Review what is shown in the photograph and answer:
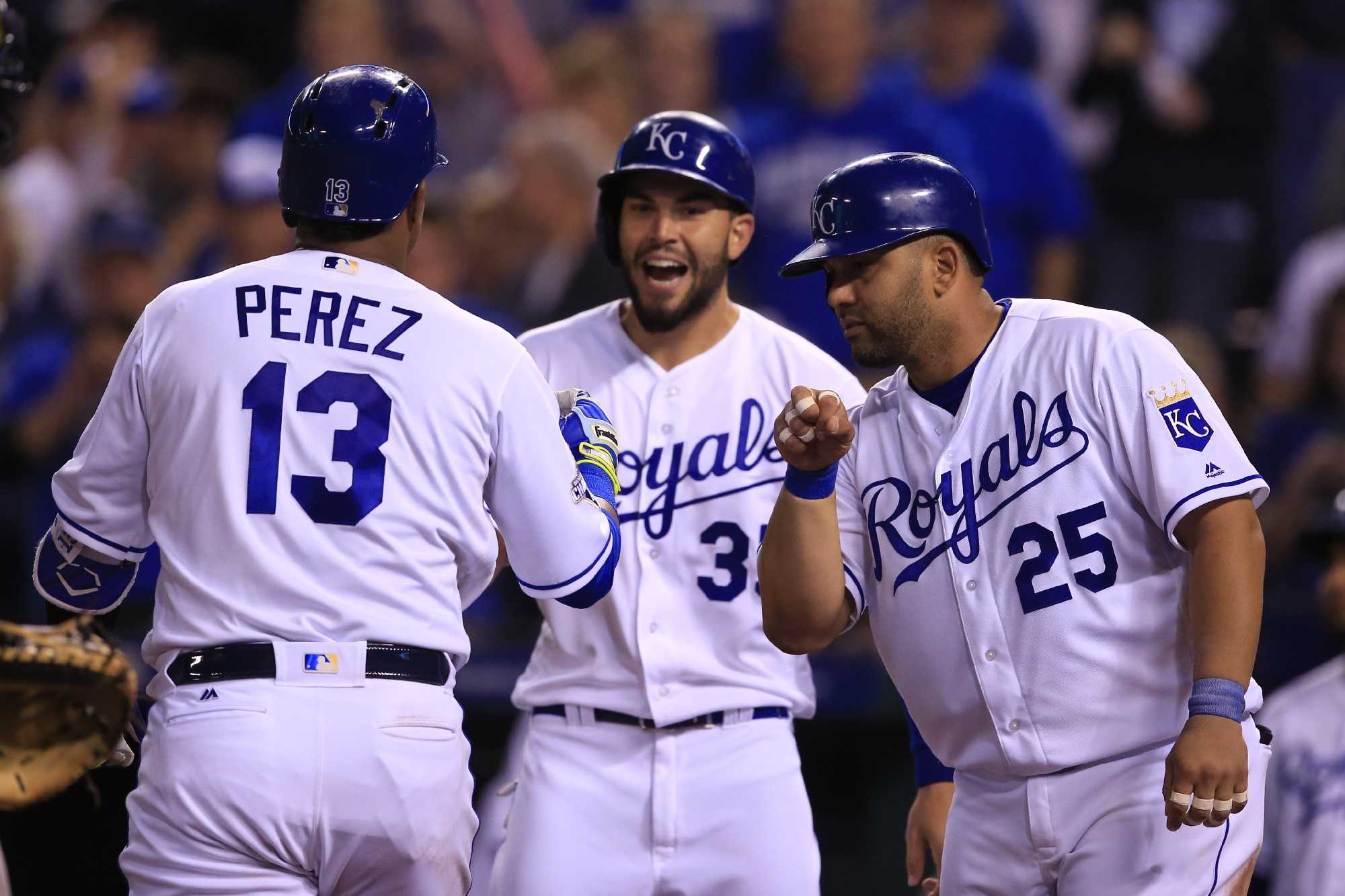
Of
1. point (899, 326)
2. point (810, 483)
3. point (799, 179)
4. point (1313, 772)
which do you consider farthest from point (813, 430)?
point (799, 179)

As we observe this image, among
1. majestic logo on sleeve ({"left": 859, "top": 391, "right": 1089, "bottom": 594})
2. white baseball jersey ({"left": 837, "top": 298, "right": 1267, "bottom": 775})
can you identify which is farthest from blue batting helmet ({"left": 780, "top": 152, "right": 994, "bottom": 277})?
majestic logo on sleeve ({"left": 859, "top": 391, "right": 1089, "bottom": 594})

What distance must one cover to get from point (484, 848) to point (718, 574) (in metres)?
2.70

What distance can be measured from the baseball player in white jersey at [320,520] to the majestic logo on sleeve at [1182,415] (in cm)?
117

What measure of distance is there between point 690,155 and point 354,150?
4.46 ft

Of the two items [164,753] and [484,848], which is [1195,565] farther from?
[484,848]

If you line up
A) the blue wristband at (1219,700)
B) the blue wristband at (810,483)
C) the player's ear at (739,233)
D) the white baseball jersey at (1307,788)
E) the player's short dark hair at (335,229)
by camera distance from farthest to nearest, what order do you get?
1. the white baseball jersey at (1307,788)
2. the player's ear at (739,233)
3. the blue wristband at (810,483)
4. the player's short dark hair at (335,229)
5. the blue wristband at (1219,700)

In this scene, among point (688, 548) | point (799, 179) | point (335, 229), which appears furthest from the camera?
point (799, 179)

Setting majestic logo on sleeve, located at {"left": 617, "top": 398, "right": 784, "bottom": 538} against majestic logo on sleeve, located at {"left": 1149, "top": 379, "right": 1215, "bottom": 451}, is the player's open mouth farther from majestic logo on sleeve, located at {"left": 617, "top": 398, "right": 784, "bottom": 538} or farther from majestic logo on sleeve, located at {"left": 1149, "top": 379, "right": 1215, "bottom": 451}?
majestic logo on sleeve, located at {"left": 1149, "top": 379, "right": 1215, "bottom": 451}

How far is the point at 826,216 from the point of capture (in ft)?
11.3

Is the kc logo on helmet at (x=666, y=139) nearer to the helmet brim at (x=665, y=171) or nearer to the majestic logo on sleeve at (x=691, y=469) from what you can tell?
the helmet brim at (x=665, y=171)

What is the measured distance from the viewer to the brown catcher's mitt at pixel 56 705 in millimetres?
2688

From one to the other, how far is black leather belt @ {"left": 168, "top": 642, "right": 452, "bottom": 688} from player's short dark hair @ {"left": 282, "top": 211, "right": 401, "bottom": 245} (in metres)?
0.82

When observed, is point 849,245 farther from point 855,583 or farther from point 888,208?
point 855,583

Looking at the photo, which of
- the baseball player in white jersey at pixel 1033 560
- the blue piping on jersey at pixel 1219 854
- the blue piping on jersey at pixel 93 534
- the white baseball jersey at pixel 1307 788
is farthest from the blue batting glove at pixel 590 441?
the white baseball jersey at pixel 1307 788
